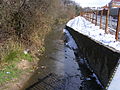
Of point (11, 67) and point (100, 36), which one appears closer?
point (11, 67)

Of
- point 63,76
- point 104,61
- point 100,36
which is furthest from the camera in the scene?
point 100,36

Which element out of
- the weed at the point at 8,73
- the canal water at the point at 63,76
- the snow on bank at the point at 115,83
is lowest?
the canal water at the point at 63,76

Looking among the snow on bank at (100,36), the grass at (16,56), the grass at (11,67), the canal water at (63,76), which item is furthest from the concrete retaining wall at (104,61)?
the grass at (16,56)

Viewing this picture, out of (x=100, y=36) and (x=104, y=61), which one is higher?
(x=104, y=61)

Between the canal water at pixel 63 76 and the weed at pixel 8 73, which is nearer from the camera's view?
the canal water at pixel 63 76

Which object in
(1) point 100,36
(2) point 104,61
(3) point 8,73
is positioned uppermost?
(2) point 104,61

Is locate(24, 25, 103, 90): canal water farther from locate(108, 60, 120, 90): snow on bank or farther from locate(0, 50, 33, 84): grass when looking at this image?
locate(108, 60, 120, 90): snow on bank

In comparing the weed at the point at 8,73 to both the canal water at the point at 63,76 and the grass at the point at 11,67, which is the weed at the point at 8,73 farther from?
the canal water at the point at 63,76

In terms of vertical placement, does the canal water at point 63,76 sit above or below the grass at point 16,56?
below

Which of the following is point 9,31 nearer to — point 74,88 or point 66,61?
point 66,61

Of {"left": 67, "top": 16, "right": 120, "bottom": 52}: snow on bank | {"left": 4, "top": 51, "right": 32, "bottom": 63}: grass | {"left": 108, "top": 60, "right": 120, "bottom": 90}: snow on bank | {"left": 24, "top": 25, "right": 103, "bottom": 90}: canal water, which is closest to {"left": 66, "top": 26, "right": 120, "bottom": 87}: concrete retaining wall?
{"left": 67, "top": 16, "right": 120, "bottom": 52}: snow on bank

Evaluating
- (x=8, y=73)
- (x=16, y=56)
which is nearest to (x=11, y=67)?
(x=8, y=73)

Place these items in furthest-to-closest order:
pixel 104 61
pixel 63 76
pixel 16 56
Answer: pixel 16 56 < pixel 63 76 < pixel 104 61

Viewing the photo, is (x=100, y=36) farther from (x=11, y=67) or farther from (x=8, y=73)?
(x=8, y=73)
